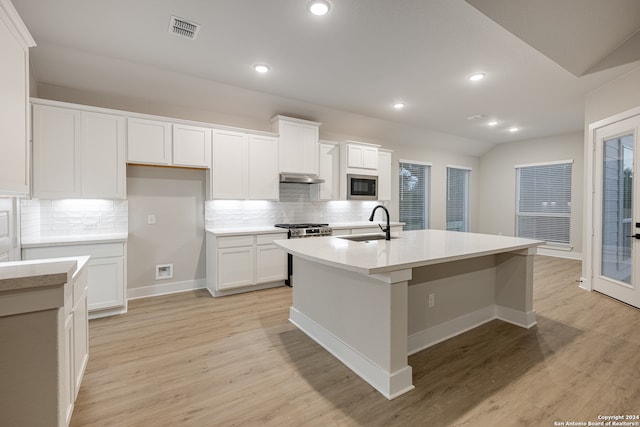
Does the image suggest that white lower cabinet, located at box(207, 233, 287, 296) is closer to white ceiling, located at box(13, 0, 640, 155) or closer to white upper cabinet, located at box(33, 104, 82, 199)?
white upper cabinet, located at box(33, 104, 82, 199)

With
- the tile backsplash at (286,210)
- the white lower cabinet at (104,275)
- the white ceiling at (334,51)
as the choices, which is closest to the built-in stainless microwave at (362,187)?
the tile backsplash at (286,210)

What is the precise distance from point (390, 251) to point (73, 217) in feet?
12.0

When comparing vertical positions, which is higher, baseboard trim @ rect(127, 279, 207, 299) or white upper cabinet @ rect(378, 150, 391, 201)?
white upper cabinet @ rect(378, 150, 391, 201)

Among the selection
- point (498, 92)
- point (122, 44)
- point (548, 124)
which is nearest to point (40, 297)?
point (122, 44)

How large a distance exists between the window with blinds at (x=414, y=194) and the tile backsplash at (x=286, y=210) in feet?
3.57

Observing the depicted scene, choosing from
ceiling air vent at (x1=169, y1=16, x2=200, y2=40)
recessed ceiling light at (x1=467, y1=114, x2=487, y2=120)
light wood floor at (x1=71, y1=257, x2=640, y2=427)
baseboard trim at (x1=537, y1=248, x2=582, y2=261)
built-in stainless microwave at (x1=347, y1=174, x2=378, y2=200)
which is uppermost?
recessed ceiling light at (x1=467, y1=114, x2=487, y2=120)

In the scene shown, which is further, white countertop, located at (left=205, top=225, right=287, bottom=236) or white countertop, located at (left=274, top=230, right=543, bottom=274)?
white countertop, located at (left=205, top=225, right=287, bottom=236)

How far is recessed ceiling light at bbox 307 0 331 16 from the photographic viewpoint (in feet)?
7.64

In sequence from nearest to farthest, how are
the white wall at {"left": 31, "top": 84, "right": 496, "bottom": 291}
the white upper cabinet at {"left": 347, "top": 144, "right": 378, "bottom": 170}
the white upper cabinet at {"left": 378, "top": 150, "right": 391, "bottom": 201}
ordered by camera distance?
the white wall at {"left": 31, "top": 84, "right": 496, "bottom": 291} < the white upper cabinet at {"left": 347, "top": 144, "right": 378, "bottom": 170} < the white upper cabinet at {"left": 378, "top": 150, "right": 391, "bottom": 201}

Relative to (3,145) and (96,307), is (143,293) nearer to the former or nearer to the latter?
(96,307)

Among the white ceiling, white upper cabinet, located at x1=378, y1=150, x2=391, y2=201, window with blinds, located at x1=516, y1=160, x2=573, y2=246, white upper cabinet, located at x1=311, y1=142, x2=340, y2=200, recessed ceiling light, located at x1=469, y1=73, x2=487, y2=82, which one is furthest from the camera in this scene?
window with blinds, located at x1=516, y1=160, x2=573, y2=246

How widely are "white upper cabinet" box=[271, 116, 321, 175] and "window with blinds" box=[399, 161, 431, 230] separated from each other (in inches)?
104

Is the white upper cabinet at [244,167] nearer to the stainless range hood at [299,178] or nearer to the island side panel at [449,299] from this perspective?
the stainless range hood at [299,178]

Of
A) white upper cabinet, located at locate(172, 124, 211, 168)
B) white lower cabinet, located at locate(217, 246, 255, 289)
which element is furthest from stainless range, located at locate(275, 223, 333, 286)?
white upper cabinet, located at locate(172, 124, 211, 168)
